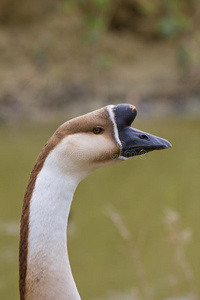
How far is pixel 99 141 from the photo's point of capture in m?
2.07

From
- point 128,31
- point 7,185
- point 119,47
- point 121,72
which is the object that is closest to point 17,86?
point 121,72

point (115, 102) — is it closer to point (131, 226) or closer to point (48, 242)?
point (131, 226)

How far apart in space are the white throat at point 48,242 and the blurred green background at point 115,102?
1248mm

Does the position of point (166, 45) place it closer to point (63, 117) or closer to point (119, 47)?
point (119, 47)

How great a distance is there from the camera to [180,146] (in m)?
9.50

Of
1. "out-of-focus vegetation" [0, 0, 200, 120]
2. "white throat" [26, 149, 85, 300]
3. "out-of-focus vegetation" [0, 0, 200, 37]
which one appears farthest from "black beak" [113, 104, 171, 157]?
"out-of-focus vegetation" [0, 0, 200, 37]

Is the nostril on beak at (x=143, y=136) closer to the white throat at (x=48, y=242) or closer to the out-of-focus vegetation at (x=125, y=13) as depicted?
the white throat at (x=48, y=242)

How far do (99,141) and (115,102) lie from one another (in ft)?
37.0

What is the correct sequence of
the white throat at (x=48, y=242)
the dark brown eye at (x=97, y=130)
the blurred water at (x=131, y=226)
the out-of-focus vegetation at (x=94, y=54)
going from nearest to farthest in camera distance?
the white throat at (x=48, y=242) < the dark brown eye at (x=97, y=130) < the blurred water at (x=131, y=226) < the out-of-focus vegetation at (x=94, y=54)

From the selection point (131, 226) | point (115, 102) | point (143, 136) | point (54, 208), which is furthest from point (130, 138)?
point (115, 102)

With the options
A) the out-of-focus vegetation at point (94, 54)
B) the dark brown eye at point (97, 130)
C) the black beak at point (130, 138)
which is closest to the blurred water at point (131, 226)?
the black beak at point (130, 138)

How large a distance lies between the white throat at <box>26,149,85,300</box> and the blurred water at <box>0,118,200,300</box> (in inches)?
56.3

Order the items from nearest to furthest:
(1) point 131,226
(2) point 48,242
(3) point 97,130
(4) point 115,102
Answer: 1. (2) point 48,242
2. (3) point 97,130
3. (1) point 131,226
4. (4) point 115,102

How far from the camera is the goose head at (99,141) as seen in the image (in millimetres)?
2010
